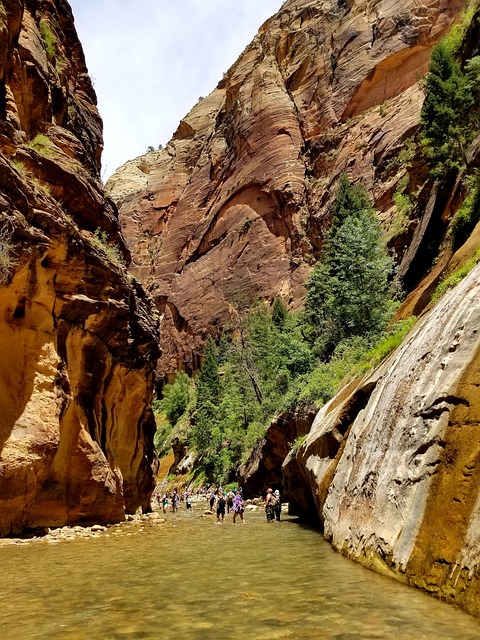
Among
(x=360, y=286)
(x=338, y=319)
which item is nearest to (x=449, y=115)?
(x=360, y=286)

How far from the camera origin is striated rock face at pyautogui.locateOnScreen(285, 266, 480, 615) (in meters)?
6.06

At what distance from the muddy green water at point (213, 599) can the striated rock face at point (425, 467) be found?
0.39 metres

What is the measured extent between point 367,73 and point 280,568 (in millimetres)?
63478

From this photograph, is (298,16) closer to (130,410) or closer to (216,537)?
(130,410)

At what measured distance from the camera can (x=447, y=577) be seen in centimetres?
598

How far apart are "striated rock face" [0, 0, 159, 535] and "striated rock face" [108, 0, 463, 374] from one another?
31411 mm

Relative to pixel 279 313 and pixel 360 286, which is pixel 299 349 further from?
pixel 279 313

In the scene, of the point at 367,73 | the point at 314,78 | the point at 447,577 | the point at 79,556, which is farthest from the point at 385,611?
the point at 314,78

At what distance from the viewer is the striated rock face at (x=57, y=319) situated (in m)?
15.4

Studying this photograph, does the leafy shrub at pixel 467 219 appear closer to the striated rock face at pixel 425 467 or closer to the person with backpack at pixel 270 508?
→ the striated rock face at pixel 425 467

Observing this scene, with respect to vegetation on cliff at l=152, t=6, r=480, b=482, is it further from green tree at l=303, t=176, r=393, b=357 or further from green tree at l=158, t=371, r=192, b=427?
green tree at l=158, t=371, r=192, b=427

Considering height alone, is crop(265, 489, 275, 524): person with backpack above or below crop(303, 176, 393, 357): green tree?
below

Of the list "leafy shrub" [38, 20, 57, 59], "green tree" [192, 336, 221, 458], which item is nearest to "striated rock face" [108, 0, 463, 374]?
"green tree" [192, 336, 221, 458]

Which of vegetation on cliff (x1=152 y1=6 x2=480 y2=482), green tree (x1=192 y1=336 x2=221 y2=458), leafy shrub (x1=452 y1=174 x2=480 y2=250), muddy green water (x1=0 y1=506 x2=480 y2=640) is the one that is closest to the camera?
muddy green water (x1=0 y1=506 x2=480 y2=640)
